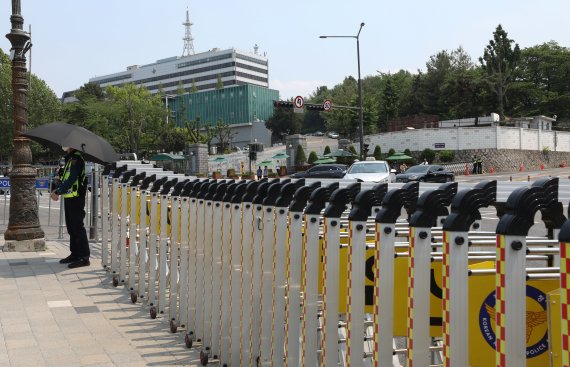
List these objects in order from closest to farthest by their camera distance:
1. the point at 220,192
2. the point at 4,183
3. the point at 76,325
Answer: the point at 220,192 → the point at 76,325 → the point at 4,183

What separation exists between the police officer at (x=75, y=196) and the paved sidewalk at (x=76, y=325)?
1.09ft

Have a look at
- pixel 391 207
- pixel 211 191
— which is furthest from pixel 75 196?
pixel 391 207

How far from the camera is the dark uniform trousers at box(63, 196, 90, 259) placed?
8.89m

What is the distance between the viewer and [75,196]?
8828 mm

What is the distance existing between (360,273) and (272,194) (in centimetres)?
112

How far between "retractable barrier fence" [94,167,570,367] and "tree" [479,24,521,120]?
224ft

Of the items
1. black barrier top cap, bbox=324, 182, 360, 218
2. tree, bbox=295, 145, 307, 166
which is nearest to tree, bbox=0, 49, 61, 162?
tree, bbox=295, 145, 307, 166

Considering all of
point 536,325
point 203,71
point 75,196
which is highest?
point 203,71

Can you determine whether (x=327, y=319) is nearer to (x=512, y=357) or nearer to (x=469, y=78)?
(x=512, y=357)

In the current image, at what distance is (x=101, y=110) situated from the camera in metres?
70.1

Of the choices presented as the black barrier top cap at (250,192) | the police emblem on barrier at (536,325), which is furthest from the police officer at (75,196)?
the police emblem on barrier at (536,325)

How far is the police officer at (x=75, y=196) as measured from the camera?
28.7 feet

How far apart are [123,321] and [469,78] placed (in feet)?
232

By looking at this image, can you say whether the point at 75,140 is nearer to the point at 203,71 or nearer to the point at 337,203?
A: the point at 337,203
